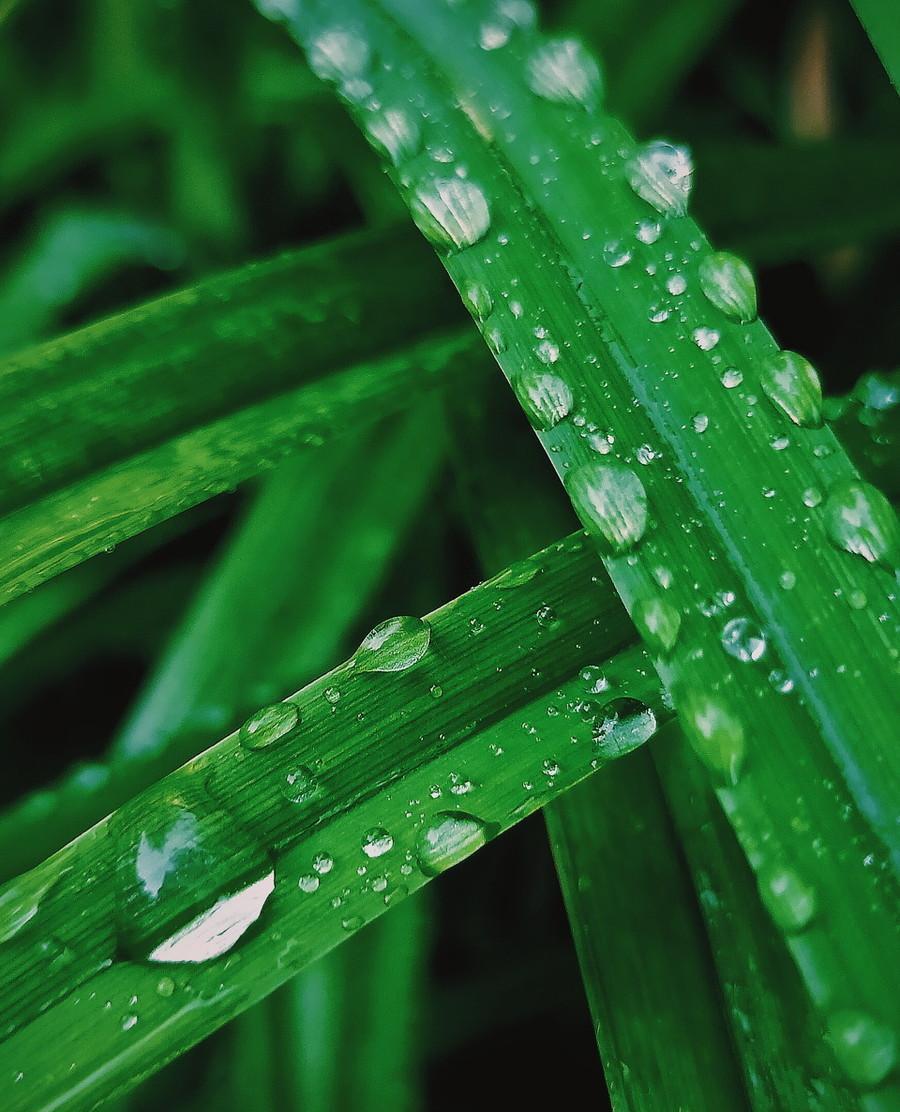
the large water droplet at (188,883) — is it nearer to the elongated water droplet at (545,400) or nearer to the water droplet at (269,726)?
the water droplet at (269,726)

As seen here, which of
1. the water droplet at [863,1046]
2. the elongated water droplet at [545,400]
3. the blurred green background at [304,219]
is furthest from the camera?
the blurred green background at [304,219]

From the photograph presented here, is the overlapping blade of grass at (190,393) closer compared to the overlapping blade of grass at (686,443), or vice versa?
the overlapping blade of grass at (686,443)

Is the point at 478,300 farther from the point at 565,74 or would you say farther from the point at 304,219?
the point at 304,219

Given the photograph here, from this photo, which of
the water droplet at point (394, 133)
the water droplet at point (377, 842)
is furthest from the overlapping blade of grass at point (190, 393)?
the water droplet at point (377, 842)

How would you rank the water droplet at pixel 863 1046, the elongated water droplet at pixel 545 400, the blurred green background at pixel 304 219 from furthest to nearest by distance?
1. the blurred green background at pixel 304 219
2. the elongated water droplet at pixel 545 400
3. the water droplet at pixel 863 1046

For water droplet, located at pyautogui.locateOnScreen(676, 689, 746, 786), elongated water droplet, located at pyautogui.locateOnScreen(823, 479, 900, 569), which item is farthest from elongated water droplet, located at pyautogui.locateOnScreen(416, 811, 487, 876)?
elongated water droplet, located at pyautogui.locateOnScreen(823, 479, 900, 569)

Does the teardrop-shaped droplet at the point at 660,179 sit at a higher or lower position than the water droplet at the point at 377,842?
higher

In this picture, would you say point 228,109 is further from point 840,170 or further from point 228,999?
point 228,999

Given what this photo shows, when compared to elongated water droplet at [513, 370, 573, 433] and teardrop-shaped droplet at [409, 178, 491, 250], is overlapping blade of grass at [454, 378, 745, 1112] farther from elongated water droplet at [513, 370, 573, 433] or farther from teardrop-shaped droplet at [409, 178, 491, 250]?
teardrop-shaped droplet at [409, 178, 491, 250]

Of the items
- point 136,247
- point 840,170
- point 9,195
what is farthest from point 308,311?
point 9,195
